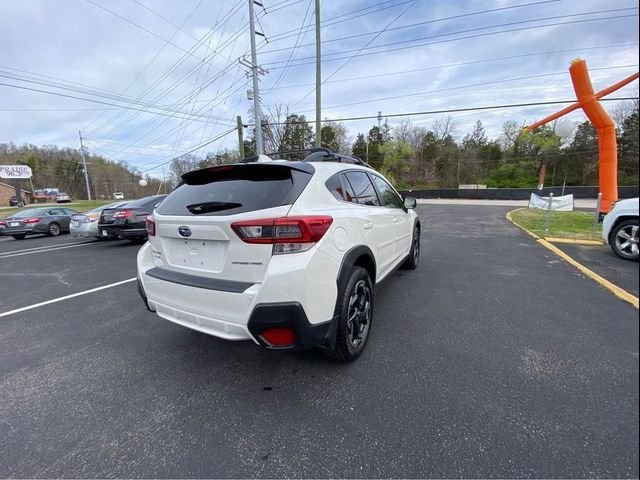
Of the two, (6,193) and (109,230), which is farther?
(6,193)

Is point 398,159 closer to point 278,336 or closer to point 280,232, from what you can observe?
point 280,232

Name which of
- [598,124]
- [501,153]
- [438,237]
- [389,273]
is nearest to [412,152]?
[501,153]

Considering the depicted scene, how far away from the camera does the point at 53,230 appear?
44.3ft

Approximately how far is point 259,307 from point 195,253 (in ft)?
2.45

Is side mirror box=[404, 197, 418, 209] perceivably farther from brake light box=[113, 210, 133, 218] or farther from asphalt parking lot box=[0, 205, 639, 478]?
brake light box=[113, 210, 133, 218]

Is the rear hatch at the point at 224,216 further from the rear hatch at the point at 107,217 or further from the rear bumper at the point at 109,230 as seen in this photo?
the rear hatch at the point at 107,217

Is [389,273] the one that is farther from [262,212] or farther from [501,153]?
[501,153]

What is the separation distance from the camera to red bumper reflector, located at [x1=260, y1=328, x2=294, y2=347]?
2.10 metres

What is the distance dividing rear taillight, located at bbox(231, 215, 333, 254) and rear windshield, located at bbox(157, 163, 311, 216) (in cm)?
15

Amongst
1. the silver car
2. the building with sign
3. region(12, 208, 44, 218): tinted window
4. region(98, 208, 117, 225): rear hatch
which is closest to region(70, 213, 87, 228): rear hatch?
the silver car

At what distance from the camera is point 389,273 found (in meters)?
3.78

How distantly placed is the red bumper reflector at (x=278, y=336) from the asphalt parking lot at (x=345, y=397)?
0.48 meters

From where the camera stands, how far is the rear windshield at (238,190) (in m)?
2.26

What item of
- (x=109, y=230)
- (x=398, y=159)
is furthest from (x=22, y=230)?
(x=398, y=159)
